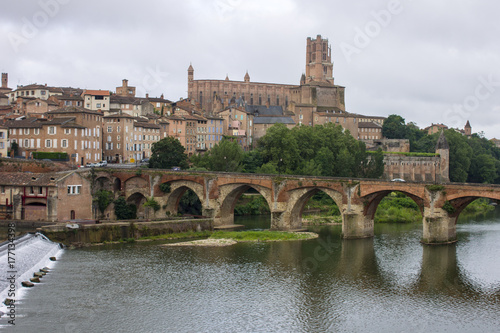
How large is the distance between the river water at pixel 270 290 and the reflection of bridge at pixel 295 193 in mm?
3297

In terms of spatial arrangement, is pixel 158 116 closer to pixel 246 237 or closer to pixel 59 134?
pixel 59 134

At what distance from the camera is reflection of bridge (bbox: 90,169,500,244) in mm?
49625

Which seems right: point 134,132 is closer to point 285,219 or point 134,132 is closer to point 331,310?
point 285,219

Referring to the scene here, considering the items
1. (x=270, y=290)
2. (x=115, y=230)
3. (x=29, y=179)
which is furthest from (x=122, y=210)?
(x=270, y=290)

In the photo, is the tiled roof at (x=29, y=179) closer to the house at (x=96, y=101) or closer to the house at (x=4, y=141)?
the house at (x=4, y=141)

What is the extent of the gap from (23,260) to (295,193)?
→ 28.6m

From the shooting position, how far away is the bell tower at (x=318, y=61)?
138500 mm

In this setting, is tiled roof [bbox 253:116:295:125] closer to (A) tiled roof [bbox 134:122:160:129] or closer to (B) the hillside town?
(B) the hillside town

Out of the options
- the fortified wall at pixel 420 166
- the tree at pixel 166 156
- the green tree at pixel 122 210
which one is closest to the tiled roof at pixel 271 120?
the fortified wall at pixel 420 166

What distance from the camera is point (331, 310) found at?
32812 mm

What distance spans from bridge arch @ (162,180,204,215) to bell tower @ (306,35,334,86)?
246 ft

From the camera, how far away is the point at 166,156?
78750 mm

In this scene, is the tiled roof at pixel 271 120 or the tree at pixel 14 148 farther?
the tiled roof at pixel 271 120

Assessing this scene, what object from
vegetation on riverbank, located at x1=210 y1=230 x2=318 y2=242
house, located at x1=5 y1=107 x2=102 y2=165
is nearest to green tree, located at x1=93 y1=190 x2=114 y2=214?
house, located at x1=5 y1=107 x2=102 y2=165
